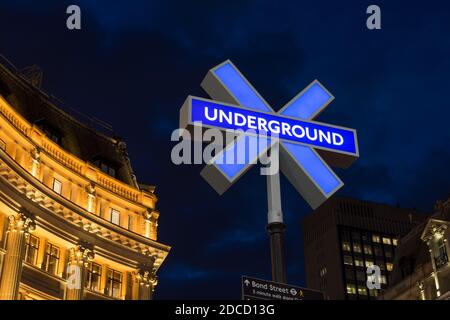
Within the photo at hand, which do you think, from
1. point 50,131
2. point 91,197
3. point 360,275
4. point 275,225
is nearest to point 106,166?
point 91,197

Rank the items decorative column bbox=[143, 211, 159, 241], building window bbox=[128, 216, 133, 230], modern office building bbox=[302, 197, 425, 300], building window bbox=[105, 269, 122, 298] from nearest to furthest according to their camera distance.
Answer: building window bbox=[105, 269, 122, 298] < building window bbox=[128, 216, 133, 230] < decorative column bbox=[143, 211, 159, 241] < modern office building bbox=[302, 197, 425, 300]

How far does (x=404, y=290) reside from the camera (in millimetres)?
58250

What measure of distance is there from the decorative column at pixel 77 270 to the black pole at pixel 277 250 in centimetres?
3653

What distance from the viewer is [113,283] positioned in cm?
5059

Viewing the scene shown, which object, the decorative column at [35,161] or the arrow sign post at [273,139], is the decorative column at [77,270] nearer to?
the decorative column at [35,161]

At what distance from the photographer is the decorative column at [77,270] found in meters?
46.1

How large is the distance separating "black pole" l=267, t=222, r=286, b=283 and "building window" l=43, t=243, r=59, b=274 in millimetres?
36918

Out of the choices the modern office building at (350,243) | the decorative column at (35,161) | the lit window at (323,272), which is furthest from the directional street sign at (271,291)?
the lit window at (323,272)

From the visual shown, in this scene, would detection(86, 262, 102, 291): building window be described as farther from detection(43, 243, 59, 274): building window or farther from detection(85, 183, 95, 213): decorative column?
detection(85, 183, 95, 213): decorative column

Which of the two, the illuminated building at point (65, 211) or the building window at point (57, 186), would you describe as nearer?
the illuminated building at point (65, 211)

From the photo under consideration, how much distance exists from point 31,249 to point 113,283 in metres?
7.97

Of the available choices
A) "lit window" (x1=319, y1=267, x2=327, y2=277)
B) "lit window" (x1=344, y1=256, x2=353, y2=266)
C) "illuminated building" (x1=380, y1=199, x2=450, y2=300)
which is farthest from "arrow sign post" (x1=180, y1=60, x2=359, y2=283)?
"lit window" (x1=319, y1=267, x2=327, y2=277)

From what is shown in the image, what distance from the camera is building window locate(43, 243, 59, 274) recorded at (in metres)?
45.8
